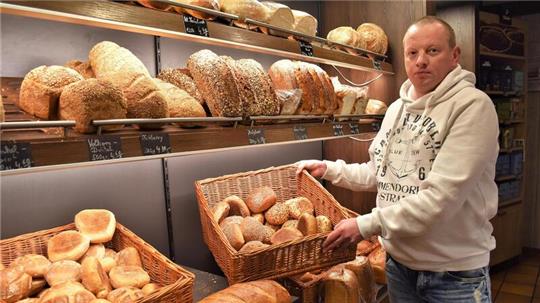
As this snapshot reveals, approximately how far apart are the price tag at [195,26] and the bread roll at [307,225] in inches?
30.4

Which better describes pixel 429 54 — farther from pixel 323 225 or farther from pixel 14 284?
pixel 14 284

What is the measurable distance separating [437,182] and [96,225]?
1.14 meters

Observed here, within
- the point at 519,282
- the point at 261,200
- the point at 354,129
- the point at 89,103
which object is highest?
the point at 89,103

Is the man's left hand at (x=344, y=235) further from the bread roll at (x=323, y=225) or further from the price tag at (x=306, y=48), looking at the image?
the price tag at (x=306, y=48)

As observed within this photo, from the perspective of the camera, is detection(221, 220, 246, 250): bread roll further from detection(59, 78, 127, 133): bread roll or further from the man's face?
the man's face

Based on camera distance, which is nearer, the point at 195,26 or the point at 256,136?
the point at 195,26

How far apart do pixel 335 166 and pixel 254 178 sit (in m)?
0.38

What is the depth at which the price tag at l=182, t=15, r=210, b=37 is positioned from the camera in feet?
4.47

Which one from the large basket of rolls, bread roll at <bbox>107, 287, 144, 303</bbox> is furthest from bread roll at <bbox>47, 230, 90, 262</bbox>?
bread roll at <bbox>107, 287, 144, 303</bbox>

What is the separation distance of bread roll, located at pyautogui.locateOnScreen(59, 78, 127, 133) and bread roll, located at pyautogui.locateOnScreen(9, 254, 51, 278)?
43 cm

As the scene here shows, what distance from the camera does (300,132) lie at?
5.81 feet

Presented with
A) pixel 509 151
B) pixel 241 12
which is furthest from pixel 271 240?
pixel 509 151

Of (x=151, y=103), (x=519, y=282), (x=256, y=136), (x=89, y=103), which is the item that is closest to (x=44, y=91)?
(x=89, y=103)

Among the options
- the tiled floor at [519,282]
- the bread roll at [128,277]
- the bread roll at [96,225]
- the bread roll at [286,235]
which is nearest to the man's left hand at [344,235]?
the bread roll at [286,235]
